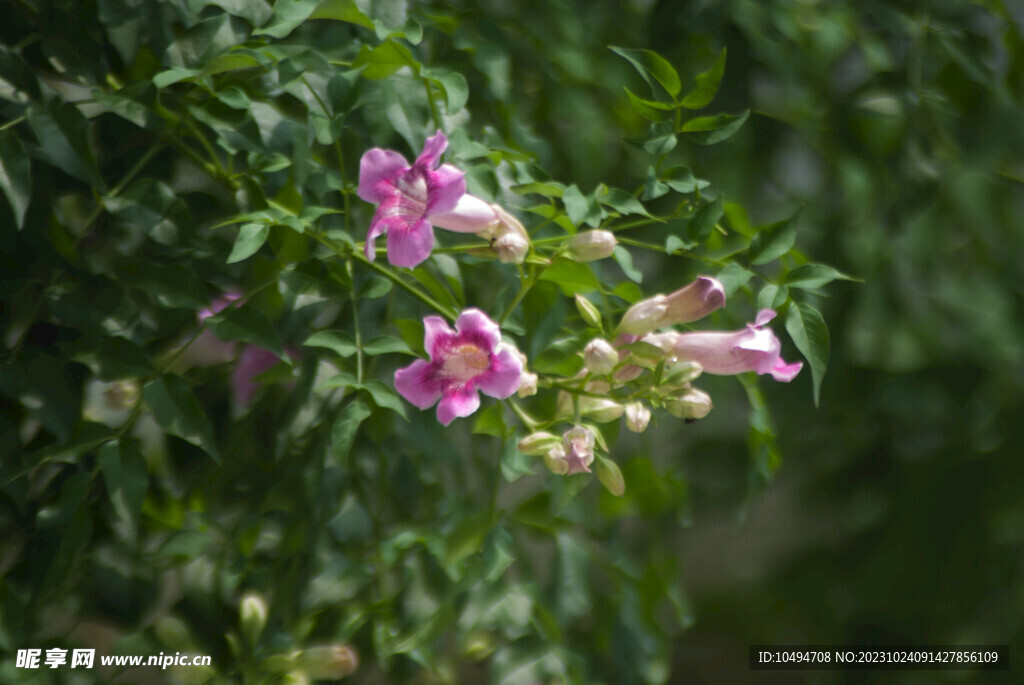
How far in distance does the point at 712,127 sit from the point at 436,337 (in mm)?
272

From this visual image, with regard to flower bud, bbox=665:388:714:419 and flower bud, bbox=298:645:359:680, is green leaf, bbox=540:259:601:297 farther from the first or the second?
flower bud, bbox=298:645:359:680

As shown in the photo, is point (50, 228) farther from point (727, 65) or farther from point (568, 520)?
point (727, 65)

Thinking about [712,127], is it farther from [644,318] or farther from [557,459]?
[557,459]

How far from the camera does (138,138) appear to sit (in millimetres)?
708

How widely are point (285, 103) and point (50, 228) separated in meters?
0.25

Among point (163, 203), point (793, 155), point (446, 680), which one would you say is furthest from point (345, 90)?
point (793, 155)

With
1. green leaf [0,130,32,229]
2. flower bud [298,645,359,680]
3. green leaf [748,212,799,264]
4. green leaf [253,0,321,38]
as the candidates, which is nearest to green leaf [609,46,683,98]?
green leaf [748,212,799,264]

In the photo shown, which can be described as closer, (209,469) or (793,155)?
(209,469)

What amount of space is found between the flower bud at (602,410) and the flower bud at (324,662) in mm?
313

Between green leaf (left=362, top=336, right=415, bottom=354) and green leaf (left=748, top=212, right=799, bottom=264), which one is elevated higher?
green leaf (left=748, top=212, right=799, bottom=264)

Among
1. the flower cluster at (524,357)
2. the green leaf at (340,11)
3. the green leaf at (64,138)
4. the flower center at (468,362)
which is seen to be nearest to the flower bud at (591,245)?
the flower cluster at (524,357)

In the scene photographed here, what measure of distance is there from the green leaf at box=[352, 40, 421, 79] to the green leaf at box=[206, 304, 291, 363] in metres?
0.20

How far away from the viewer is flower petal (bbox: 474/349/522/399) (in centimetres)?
51

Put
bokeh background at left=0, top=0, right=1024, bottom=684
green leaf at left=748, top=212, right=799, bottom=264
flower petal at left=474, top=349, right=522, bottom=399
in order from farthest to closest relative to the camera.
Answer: bokeh background at left=0, top=0, right=1024, bottom=684 < green leaf at left=748, top=212, right=799, bottom=264 < flower petal at left=474, top=349, right=522, bottom=399
